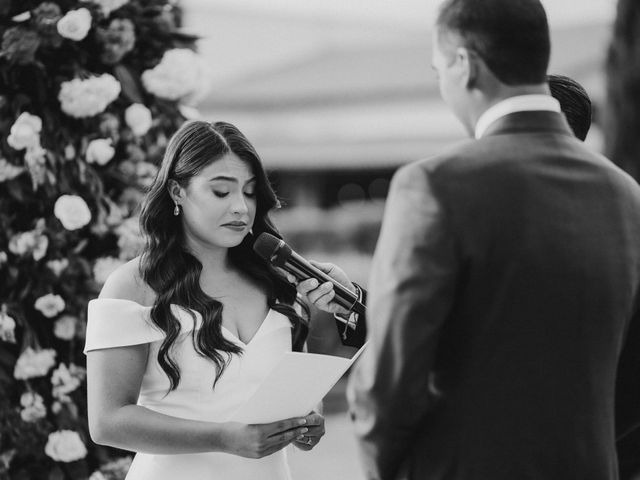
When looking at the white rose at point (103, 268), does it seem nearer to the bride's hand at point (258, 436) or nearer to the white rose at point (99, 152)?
the white rose at point (99, 152)

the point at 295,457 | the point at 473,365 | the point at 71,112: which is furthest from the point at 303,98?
the point at 473,365

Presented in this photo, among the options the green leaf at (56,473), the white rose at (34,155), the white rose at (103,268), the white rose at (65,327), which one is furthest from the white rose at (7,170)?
the green leaf at (56,473)

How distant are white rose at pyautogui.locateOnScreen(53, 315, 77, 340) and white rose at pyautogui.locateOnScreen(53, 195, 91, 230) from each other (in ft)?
1.11

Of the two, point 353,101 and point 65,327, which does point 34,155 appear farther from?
point 353,101

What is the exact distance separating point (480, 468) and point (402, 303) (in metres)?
0.41

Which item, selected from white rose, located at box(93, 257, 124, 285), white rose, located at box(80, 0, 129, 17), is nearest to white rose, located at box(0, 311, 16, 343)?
white rose, located at box(93, 257, 124, 285)

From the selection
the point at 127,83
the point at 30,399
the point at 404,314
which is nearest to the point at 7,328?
the point at 30,399

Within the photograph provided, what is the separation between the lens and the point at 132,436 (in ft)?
8.54

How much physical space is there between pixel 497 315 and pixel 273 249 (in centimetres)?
88

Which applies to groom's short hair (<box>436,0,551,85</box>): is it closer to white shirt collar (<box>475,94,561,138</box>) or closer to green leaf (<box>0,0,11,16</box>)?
white shirt collar (<box>475,94,561,138</box>)

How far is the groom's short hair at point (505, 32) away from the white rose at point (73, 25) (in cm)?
175

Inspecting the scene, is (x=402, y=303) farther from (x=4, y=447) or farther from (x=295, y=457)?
(x=295, y=457)

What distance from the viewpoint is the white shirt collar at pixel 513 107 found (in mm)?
2023

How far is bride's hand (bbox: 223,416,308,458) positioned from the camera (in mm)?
2553
